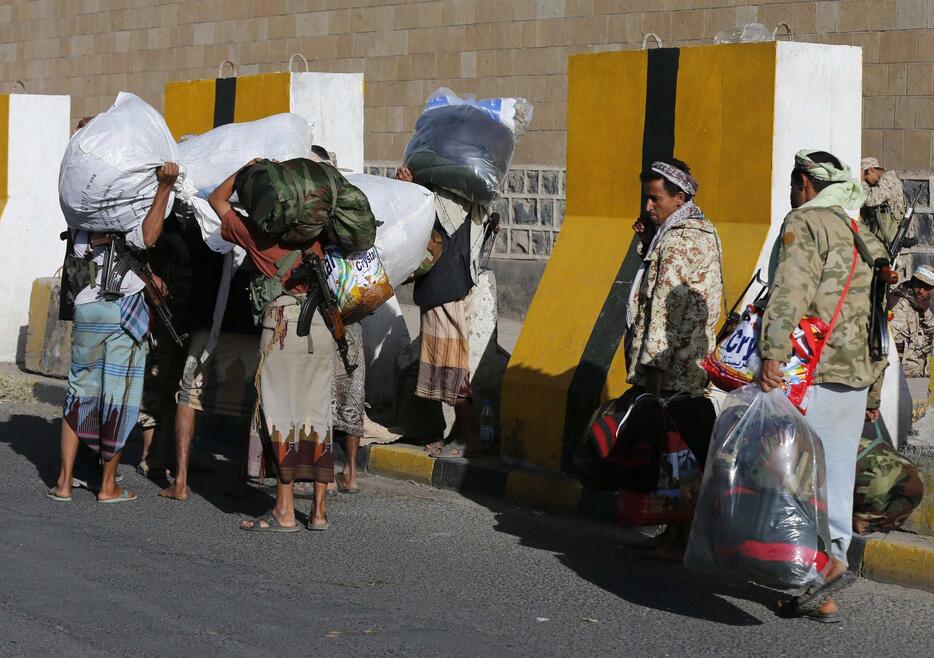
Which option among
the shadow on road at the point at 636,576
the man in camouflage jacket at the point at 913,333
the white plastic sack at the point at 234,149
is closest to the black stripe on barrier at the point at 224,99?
the white plastic sack at the point at 234,149

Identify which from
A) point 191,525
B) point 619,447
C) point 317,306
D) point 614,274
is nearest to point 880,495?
point 619,447

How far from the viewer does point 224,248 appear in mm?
7160

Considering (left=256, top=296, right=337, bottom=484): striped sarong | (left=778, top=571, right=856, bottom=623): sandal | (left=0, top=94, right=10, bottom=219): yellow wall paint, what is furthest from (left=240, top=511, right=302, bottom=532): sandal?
(left=0, top=94, right=10, bottom=219): yellow wall paint

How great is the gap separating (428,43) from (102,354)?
27.7 feet

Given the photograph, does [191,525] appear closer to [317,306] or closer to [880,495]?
[317,306]

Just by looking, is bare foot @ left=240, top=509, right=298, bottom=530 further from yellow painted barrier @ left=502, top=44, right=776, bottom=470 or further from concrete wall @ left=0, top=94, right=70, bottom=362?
concrete wall @ left=0, top=94, right=70, bottom=362

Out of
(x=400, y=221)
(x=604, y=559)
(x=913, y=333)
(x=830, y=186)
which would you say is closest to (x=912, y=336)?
(x=913, y=333)

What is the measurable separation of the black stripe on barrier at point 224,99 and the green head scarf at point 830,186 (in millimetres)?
5765

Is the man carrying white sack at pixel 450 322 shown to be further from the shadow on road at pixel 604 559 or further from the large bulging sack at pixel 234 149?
the large bulging sack at pixel 234 149

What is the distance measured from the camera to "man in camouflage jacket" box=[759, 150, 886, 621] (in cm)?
527

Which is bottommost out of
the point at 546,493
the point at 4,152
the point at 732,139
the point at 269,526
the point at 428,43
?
the point at 269,526

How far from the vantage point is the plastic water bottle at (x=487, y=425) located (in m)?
8.25

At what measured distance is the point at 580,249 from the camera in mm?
7926

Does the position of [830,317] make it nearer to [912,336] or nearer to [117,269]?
[117,269]
